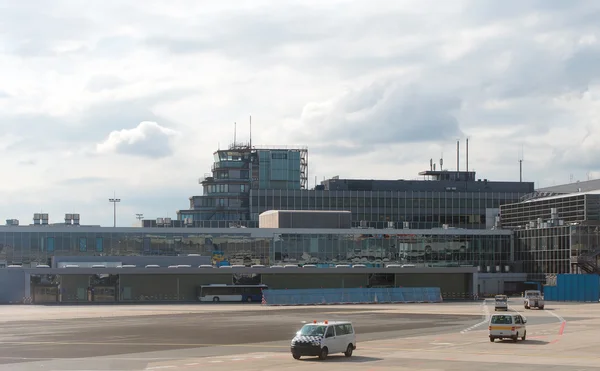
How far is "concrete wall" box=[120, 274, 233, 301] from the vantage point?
478 feet

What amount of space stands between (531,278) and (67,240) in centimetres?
8746

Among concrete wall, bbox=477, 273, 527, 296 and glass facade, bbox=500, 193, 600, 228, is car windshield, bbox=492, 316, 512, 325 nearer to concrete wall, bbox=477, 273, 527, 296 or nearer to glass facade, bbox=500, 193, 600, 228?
glass facade, bbox=500, 193, 600, 228

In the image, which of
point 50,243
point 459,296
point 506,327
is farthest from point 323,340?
point 50,243

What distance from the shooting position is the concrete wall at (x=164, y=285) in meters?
Result: 146

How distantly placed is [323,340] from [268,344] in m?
11.9

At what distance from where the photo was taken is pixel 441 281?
158250mm

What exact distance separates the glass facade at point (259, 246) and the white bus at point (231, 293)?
19286 millimetres

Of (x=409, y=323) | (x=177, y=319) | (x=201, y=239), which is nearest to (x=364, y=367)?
(x=409, y=323)

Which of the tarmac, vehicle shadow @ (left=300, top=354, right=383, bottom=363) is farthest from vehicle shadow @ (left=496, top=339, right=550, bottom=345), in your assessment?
vehicle shadow @ (left=300, top=354, right=383, bottom=363)

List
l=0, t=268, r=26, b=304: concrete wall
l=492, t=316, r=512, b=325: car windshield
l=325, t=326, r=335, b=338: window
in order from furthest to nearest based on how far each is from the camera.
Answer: l=0, t=268, r=26, b=304: concrete wall
l=492, t=316, r=512, b=325: car windshield
l=325, t=326, r=335, b=338: window

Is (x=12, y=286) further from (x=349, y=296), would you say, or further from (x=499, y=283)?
(x=499, y=283)

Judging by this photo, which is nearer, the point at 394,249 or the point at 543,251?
the point at 543,251

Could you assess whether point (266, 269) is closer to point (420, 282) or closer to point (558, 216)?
point (420, 282)

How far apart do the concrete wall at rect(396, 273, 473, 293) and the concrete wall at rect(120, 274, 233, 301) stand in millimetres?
31142
